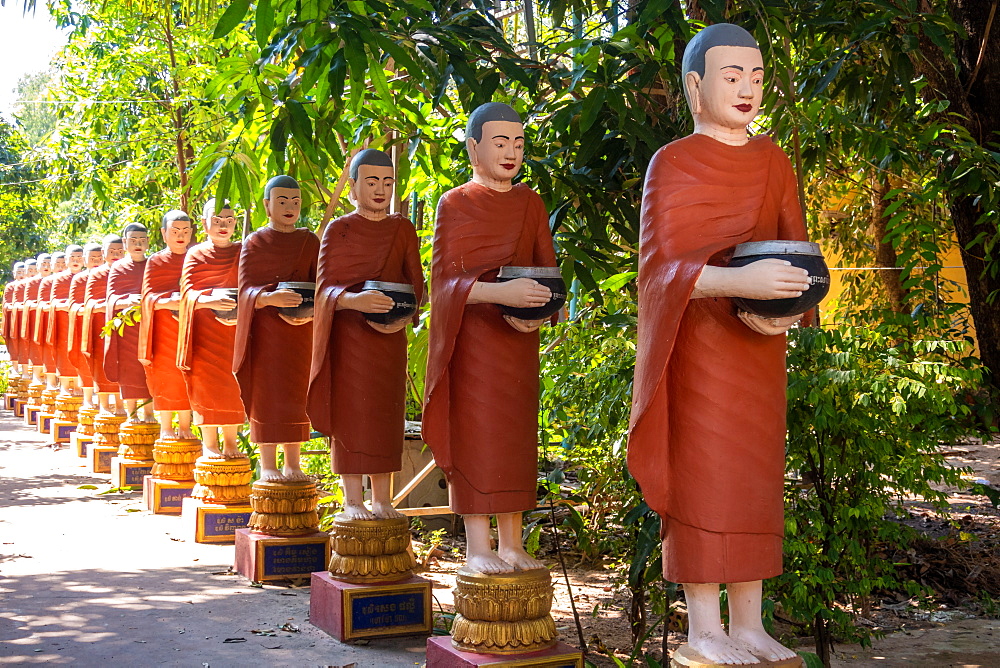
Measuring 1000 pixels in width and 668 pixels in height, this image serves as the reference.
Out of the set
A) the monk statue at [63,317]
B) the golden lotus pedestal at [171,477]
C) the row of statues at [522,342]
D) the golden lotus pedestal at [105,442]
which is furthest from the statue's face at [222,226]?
the monk statue at [63,317]

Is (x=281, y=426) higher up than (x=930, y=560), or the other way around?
(x=281, y=426)

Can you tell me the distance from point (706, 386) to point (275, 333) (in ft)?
11.7

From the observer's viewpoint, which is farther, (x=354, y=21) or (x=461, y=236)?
(x=461, y=236)

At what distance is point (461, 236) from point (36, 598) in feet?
11.1

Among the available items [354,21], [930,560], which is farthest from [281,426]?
[930,560]

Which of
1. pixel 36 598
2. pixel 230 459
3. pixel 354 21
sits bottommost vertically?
pixel 36 598

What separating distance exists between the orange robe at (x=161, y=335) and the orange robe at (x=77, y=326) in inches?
119

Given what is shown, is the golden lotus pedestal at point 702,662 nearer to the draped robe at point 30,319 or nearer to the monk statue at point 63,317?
the monk statue at point 63,317

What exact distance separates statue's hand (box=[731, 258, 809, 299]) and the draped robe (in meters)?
12.6

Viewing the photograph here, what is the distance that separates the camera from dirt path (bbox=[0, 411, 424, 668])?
175 inches

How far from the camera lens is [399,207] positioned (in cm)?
617

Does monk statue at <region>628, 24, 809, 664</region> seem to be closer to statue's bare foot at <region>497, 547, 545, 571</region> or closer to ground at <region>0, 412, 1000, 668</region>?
statue's bare foot at <region>497, 547, 545, 571</region>

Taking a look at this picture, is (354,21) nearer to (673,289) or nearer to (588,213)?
(588,213)

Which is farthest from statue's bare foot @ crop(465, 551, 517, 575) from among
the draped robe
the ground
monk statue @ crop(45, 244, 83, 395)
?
the draped robe
